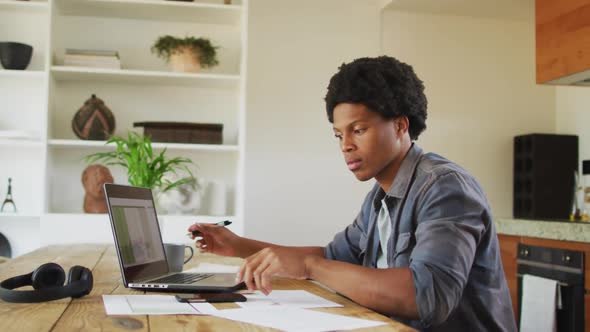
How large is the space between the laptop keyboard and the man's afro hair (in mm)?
531

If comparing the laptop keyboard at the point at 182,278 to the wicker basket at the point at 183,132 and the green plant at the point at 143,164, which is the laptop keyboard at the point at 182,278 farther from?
the wicker basket at the point at 183,132

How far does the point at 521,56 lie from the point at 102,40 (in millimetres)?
2606

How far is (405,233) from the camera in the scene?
1502 mm

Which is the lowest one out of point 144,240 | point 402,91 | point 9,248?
point 9,248

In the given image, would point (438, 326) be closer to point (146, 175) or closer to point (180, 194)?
point (146, 175)

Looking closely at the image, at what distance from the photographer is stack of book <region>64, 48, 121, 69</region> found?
3.80 m

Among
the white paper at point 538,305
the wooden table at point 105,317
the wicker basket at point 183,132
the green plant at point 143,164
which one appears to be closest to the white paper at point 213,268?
the wooden table at point 105,317

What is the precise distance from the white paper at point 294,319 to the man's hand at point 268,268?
0.25 ft

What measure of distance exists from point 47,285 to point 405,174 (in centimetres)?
81

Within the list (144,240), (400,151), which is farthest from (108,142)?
(400,151)

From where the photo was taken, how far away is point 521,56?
4395 millimetres

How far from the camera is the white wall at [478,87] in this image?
13.9 ft

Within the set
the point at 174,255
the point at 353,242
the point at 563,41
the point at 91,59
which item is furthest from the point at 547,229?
the point at 91,59

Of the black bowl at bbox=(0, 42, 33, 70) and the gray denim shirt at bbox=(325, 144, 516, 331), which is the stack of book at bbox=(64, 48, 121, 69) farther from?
the gray denim shirt at bbox=(325, 144, 516, 331)
